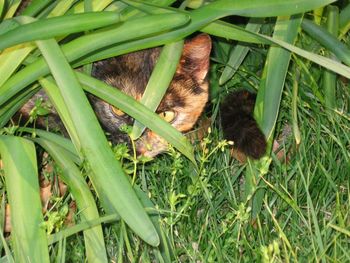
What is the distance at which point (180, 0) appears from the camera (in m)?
2.30

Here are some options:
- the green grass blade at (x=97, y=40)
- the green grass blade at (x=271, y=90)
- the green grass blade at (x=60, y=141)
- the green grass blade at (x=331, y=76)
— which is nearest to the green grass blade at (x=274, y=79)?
the green grass blade at (x=271, y=90)

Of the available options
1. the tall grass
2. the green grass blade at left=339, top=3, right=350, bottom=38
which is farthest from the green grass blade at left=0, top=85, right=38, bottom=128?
the green grass blade at left=339, top=3, right=350, bottom=38

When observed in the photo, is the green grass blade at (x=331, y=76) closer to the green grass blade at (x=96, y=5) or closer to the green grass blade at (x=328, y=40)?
the green grass blade at (x=328, y=40)

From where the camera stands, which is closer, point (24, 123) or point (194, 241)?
point (194, 241)

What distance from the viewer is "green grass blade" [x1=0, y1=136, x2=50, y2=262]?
5.24 feet

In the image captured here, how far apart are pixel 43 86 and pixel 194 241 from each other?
0.51m

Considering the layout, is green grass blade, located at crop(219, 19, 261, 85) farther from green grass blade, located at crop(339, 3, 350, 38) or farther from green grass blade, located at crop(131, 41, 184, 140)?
green grass blade, located at crop(131, 41, 184, 140)

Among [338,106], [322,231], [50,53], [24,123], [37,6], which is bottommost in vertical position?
[322,231]

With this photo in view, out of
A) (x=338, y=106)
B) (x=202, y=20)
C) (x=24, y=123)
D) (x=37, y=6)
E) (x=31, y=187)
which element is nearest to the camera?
(x=31, y=187)

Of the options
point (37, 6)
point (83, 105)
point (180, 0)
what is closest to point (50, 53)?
point (83, 105)

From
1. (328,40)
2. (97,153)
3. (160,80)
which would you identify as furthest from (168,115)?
(97,153)

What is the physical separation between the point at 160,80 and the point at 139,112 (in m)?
0.12

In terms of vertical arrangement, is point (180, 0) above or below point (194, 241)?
Result: above

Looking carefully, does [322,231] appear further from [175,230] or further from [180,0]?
[180,0]
